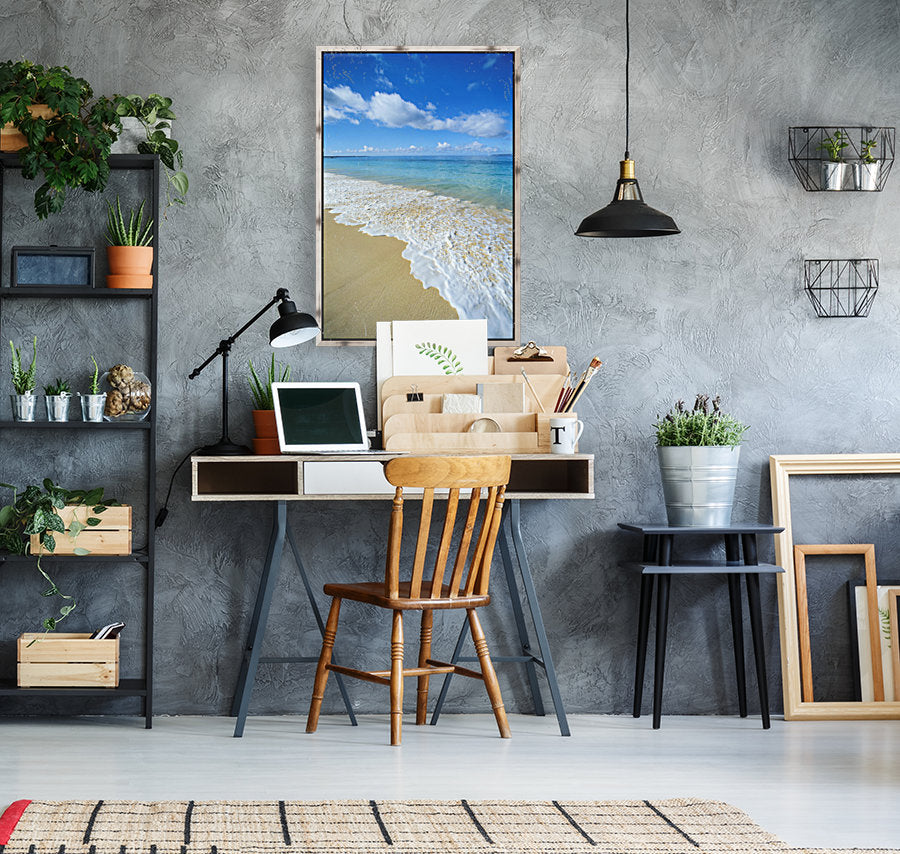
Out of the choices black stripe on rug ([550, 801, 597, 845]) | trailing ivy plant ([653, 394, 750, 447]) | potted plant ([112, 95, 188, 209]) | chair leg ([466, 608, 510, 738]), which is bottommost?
black stripe on rug ([550, 801, 597, 845])

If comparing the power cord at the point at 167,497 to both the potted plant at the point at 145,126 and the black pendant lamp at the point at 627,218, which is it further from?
the black pendant lamp at the point at 627,218

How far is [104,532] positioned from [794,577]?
2438mm

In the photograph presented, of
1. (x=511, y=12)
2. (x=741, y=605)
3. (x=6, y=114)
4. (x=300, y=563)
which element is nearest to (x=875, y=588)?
(x=741, y=605)

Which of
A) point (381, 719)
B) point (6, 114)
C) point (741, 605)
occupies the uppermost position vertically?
point (6, 114)

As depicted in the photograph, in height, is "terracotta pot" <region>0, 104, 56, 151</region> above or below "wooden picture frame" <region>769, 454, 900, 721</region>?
above

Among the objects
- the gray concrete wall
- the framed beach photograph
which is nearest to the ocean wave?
the framed beach photograph

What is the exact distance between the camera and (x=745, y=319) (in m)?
4.12

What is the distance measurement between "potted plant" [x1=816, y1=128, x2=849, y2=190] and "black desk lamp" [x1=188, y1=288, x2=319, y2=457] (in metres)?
1.93

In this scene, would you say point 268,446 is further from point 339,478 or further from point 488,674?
point 488,674

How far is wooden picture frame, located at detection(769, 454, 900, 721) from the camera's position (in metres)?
3.91

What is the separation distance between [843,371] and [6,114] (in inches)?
121

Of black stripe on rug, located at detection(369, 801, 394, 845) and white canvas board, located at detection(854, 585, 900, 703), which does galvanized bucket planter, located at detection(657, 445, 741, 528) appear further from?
black stripe on rug, located at detection(369, 801, 394, 845)

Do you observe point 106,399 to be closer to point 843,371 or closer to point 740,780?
point 740,780

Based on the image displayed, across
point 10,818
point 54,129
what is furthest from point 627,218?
point 10,818
